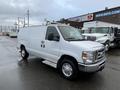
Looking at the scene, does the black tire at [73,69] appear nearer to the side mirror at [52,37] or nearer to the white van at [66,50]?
the white van at [66,50]

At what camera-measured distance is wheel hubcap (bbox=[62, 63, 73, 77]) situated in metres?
5.28

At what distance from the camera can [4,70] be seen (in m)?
6.31

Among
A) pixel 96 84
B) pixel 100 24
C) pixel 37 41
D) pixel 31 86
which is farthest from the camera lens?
pixel 100 24

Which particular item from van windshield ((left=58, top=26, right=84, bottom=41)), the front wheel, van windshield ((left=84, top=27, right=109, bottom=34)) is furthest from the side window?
van windshield ((left=84, top=27, right=109, bottom=34))

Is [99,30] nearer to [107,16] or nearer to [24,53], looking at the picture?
[24,53]

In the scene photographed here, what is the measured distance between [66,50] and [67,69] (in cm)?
75

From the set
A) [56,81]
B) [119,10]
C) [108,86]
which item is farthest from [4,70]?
[119,10]

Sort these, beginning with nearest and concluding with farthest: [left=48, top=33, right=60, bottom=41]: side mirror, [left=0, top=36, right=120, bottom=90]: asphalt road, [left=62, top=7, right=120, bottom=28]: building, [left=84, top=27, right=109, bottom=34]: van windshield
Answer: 1. [left=0, top=36, right=120, bottom=90]: asphalt road
2. [left=48, top=33, right=60, bottom=41]: side mirror
3. [left=84, top=27, right=109, bottom=34]: van windshield
4. [left=62, top=7, right=120, bottom=28]: building

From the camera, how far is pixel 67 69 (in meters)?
5.37

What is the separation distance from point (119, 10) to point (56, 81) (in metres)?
25.5

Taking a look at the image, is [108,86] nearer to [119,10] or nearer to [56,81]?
[56,81]

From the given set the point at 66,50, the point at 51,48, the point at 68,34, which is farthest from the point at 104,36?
the point at 66,50

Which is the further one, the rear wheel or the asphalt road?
the rear wheel

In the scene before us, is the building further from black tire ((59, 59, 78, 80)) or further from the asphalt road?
black tire ((59, 59, 78, 80))
